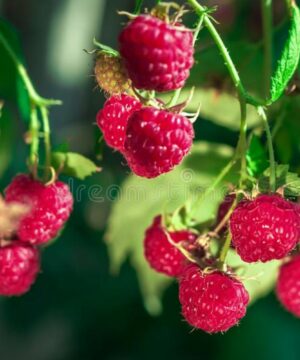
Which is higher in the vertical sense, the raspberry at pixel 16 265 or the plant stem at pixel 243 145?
the plant stem at pixel 243 145

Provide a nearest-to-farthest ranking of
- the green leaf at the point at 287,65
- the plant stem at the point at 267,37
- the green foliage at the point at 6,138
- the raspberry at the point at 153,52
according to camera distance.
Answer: the raspberry at the point at 153,52 < the green leaf at the point at 287,65 < the plant stem at the point at 267,37 < the green foliage at the point at 6,138

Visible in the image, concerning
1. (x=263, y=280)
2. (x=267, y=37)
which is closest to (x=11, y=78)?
(x=267, y=37)

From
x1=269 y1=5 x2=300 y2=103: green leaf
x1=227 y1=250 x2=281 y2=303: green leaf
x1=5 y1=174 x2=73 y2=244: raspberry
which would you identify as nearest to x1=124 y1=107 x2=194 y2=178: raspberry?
x1=269 y1=5 x2=300 y2=103: green leaf

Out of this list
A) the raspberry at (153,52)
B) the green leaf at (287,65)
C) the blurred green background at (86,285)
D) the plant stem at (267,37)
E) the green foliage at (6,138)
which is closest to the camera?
the raspberry at (153,52)

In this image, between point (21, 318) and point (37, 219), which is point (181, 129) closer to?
point (37, 219)

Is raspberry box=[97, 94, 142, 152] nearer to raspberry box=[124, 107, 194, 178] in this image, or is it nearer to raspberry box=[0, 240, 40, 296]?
raspberry box=[124, 107, 194, 178]

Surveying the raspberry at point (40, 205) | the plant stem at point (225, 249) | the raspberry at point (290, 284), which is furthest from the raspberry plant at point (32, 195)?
the raspberry at point (290, 284)

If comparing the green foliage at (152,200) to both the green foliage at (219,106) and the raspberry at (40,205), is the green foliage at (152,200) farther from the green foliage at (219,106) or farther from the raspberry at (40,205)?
the raspberry at (40,205)

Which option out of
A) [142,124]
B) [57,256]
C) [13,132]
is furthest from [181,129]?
[57,256]
